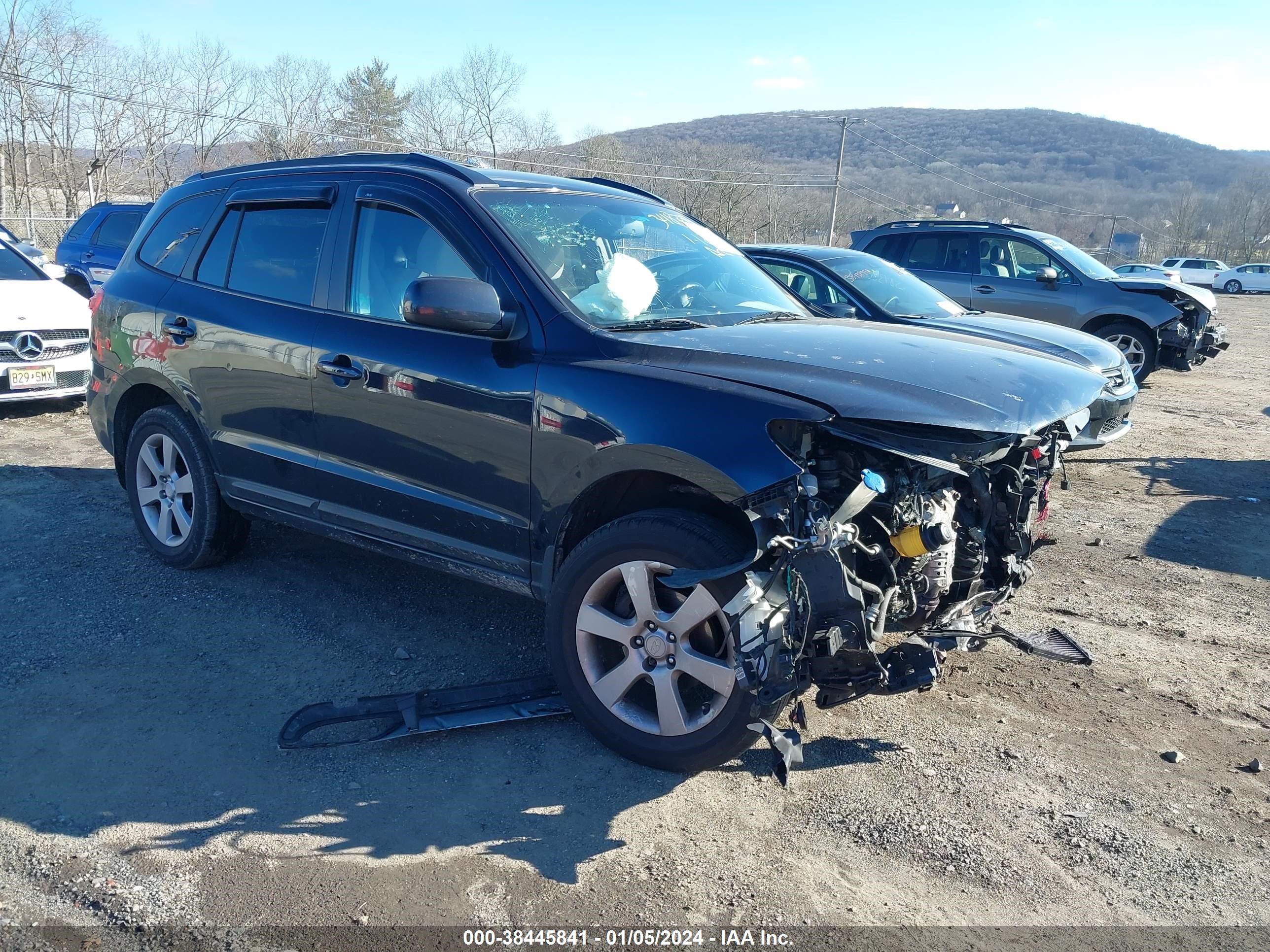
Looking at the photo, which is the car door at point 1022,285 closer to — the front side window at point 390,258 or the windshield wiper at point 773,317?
the windshield wiper at point 773,317

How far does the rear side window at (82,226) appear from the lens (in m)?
14.5

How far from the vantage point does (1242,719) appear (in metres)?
3.83

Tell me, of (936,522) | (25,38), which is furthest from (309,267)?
(25,38)

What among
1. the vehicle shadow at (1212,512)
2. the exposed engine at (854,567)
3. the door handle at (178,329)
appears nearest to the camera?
the exposed engine at (854,567)

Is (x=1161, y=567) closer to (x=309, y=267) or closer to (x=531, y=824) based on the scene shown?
(x=531, y=824)

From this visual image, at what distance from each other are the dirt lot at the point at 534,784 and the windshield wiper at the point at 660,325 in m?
1.52

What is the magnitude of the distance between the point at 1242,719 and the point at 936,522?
5.87ft

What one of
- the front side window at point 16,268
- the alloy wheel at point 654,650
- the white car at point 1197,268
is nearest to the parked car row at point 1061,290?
the alloy wheel at point 654,650

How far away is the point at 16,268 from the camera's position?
383 inches

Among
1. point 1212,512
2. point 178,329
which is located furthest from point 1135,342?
point 178,329

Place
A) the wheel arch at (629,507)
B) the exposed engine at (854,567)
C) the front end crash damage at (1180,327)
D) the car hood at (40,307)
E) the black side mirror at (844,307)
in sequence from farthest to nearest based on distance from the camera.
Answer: the front end crash damage at (1180,327) → the car hood at (40,307) → the black side mirror at (844,307) → the wheel arch at (629,507) → the exposed engine at (854,567)

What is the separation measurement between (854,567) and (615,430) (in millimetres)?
912

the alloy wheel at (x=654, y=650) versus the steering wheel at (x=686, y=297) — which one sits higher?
the steering wheel at (x=686, y=297)

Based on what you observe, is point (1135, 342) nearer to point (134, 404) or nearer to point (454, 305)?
point (454, 305)
